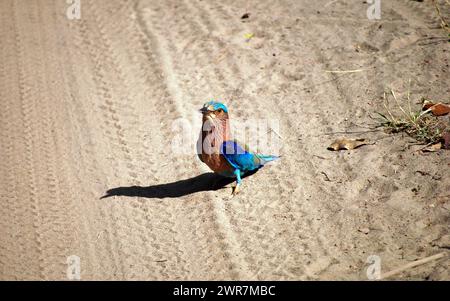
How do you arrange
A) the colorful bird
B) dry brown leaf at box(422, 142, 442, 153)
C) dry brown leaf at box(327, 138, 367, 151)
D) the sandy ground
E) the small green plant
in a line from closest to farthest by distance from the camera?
1. the sandy ground
2. the colorful bird
3. dry brown leaf at box(422, 142, 442, 153)
4. the small green plant
5. dry brown leaf at box(327, 138, 367, 151)

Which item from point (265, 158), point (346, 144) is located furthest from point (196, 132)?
point (346, 144)

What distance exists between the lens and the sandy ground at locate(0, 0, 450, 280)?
465 cm

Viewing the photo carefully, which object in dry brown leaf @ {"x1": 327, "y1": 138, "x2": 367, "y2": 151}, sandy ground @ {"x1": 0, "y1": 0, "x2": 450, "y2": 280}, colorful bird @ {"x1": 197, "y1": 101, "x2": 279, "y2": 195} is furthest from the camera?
dry brown leaf @ {"x1": 327, "y1": 138, "x2": 367, "y2": 151}

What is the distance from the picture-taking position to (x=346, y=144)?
562 cm

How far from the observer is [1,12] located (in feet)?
29.5

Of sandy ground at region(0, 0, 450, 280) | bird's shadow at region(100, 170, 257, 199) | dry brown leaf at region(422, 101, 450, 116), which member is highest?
dry brown leaf at region(422, 101, 450, 116)

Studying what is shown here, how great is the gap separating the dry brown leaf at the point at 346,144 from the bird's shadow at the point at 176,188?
3.00 ft

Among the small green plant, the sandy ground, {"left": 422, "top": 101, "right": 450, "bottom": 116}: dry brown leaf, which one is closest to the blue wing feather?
the sandy ground

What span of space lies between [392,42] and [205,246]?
3.95m

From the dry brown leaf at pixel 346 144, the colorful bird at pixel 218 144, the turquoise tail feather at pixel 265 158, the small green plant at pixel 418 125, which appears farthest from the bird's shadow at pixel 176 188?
the small green plant at pixel 418 125

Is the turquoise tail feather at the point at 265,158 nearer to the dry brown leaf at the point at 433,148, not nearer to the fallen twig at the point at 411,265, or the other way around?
the dry brown leaf at the point at 433,148

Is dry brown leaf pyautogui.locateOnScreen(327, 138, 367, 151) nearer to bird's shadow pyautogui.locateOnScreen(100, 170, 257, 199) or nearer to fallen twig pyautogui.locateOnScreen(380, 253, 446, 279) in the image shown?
bird's shadow pyautogui.locateOnScreen(100, 170, 257, 199)

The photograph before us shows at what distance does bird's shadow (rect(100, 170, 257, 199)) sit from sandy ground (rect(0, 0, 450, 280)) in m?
0.02
